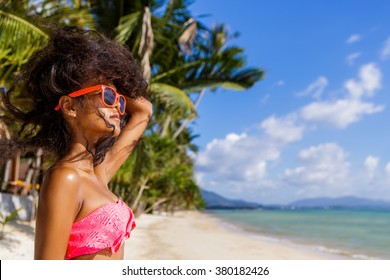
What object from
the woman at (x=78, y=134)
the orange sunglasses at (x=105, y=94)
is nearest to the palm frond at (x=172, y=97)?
the woman at (x=78, y=134)

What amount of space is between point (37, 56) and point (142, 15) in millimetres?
9464

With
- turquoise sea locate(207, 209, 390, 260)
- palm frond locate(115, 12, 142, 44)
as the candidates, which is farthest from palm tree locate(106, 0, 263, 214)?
turquoise sea locate(207, 209, 390, 260)

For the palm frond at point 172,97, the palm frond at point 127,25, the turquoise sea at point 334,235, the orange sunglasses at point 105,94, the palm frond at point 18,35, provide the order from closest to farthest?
the orange sunglasses at point 105,94, the palm frond at point 18,35, the palm frond at point 172,97, the palm frond at point 127,25, the turquoise sea at point 334,235

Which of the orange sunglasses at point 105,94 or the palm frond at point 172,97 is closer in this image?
the orange sunglasses at point 105,94

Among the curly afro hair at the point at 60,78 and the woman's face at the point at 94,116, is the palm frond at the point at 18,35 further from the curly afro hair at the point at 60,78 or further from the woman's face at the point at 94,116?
the woman's face at the point at 94,116

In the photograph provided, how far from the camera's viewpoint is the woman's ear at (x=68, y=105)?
138 cm

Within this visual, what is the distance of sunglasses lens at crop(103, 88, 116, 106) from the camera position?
1.39 metres

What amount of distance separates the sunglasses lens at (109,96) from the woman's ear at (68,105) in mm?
105

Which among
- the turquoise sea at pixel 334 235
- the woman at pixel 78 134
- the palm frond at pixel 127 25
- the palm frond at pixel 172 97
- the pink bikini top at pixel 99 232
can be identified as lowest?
the turquoise sea at pixel 334 235

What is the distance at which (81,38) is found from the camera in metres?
1.52

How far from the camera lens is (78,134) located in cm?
141

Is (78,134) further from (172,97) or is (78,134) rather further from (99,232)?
(172,97)

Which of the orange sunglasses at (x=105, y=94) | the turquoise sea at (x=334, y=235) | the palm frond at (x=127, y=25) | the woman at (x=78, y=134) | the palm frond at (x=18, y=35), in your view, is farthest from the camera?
the turquoise sea at (x=334, y=235)
